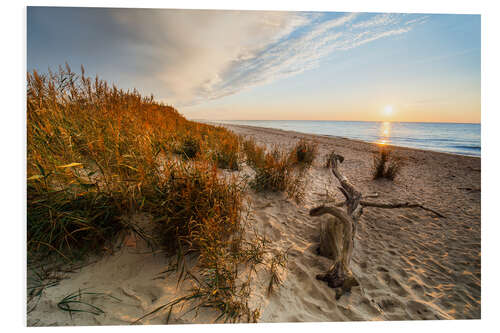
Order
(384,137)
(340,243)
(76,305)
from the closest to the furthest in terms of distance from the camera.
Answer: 1. (76,305)
2. (340,243)
3. (384,137)

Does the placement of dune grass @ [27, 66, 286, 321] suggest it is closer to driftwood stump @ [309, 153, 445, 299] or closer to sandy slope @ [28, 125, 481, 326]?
sandy slope @ [28, 125, 481, 326]

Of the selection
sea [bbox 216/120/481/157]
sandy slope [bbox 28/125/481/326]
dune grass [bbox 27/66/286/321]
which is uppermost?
sea [bbox 216/120/481/157]

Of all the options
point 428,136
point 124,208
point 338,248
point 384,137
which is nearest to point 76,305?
point 124,208

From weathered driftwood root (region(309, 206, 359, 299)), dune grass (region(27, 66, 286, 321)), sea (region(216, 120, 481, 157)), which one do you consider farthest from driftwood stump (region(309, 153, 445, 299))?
sea (region(216, 120, 481, 157))

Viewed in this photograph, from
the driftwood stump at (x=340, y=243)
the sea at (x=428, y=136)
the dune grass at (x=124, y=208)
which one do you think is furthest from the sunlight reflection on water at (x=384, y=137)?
the dune grass at (x=124, y=208)

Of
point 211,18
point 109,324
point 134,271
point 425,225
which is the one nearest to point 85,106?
point 211,18

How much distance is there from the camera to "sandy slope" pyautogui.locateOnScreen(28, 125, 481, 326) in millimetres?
1173

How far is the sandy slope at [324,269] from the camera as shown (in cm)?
117

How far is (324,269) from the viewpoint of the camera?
5.02ft

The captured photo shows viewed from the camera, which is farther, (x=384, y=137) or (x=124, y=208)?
(x=384, y=137)

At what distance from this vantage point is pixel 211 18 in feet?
6.68

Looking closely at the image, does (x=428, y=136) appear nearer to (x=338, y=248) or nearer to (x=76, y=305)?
(x=338, y=248)
